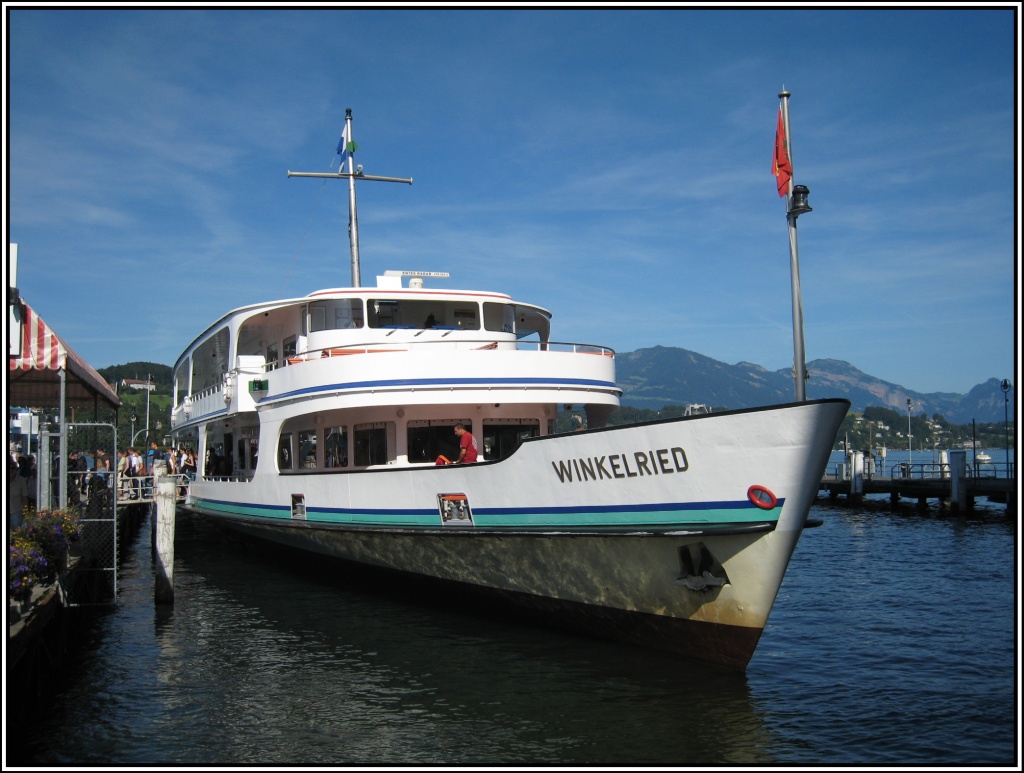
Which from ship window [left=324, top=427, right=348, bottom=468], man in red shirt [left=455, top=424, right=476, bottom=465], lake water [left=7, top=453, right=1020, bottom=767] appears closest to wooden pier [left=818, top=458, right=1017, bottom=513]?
lake water [left=7, top=453, right=1020, bottom=767]

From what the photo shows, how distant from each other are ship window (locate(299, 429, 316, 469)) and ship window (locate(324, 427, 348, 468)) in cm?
67

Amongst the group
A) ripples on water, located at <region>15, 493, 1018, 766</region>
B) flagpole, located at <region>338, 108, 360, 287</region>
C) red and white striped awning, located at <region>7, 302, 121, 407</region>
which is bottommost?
ripples on water, located at <region>15, 493, 1018, 766</region>

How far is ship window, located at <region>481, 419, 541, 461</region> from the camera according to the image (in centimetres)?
1509

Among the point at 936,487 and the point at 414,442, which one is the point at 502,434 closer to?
the point at 414,442

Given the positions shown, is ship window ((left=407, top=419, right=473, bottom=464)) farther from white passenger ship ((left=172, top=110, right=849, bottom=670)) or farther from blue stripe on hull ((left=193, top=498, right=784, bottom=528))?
blue stripe on hull ((left=193, top=498, right=784, bottom=528))

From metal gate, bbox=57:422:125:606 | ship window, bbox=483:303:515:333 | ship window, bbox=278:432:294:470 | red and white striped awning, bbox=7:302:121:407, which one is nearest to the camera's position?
red and white striped awning, bbox=7:302:121:407

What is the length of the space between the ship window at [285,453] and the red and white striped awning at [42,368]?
3494 millimetres

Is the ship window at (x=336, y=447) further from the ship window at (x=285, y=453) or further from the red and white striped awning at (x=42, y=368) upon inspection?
the red and white striped awning at (x=42, y=368)

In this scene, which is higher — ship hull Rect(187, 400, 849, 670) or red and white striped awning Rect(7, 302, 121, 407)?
red and white striped awning Rect(7, 302, 121, 407)

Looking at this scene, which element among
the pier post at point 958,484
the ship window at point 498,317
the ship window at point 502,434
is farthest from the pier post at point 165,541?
the pier post at point 958,484

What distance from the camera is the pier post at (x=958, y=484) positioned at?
32969 millimetres

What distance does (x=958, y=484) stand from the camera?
33.2 meters

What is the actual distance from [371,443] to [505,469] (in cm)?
402
